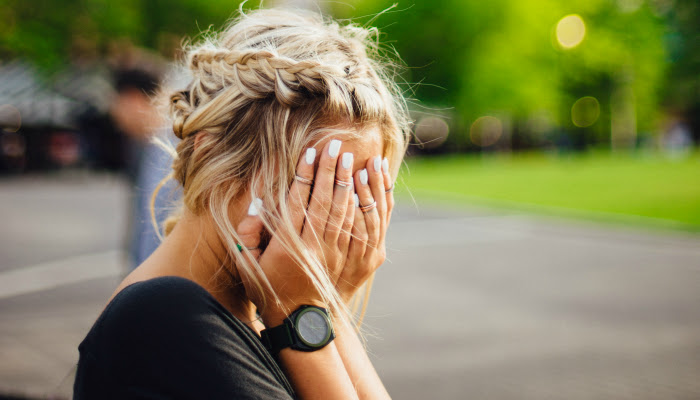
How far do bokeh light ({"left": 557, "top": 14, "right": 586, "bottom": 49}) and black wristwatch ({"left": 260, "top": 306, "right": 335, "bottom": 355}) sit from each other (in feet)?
158

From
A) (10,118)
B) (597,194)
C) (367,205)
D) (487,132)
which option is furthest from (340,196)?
(487,132)

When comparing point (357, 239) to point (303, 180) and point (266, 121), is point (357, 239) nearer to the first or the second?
point (303, 180)

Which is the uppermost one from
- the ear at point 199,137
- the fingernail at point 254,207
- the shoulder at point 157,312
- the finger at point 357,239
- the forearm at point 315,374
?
the ear at point 199,137

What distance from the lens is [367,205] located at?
171 centimetres

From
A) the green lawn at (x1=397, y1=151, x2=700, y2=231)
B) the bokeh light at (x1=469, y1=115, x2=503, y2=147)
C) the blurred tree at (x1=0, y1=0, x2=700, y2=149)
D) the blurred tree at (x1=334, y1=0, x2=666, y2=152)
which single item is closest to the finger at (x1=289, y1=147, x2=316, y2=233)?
the green lawn at (x1=397, y1=151, x2=700, y2=231)

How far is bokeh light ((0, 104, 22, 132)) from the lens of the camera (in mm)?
28000

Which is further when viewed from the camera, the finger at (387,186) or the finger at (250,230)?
the finger at (387,186)

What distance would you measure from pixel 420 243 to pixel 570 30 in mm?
40686

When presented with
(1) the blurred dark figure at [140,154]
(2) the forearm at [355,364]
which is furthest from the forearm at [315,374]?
(1) the blurred dark figure at [140,154]

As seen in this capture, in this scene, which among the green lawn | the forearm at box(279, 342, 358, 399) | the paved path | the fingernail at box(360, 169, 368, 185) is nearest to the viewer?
the forearm at box(279, 342, 358, 399)

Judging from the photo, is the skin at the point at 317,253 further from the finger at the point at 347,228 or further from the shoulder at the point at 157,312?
the shoulder at the point at 157,312

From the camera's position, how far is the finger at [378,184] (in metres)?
1.68

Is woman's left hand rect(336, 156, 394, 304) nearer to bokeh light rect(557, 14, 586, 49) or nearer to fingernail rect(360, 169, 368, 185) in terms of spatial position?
fingernail rect(360, 169, 368, 185)

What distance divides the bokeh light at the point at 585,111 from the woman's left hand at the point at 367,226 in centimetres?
5788
